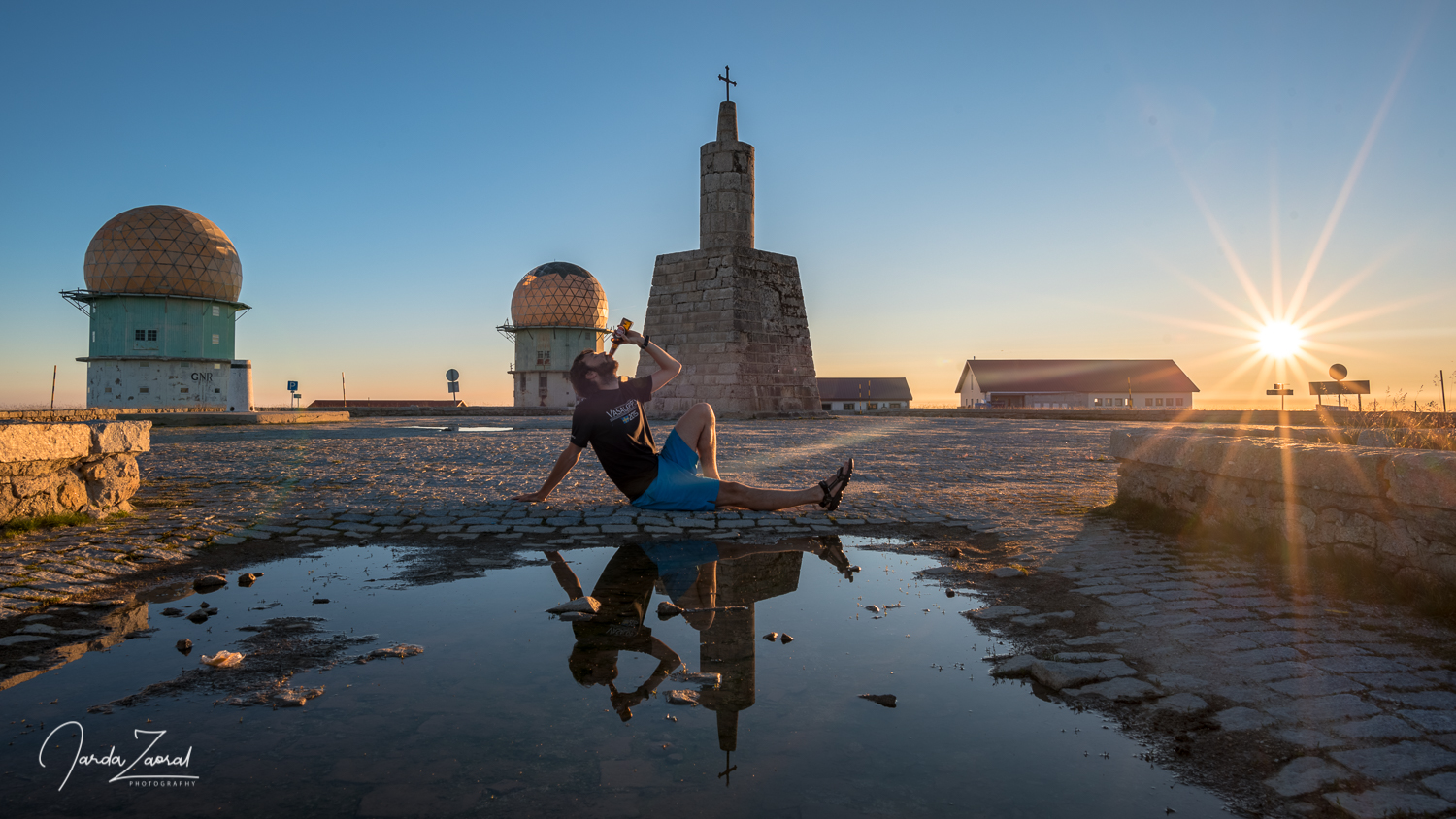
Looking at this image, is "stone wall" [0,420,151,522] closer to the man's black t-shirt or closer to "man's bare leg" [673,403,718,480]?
the man's black t-shirt

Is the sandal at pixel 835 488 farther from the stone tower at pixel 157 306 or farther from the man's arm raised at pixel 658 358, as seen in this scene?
the stone tower at pixel 157 306

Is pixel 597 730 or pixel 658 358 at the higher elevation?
pixel 658 358

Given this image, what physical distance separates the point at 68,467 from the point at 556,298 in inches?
1511

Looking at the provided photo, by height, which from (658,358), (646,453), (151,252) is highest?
(151,252)

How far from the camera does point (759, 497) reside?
572 centimetres

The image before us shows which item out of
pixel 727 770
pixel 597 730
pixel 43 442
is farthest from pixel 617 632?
pixel 43 442

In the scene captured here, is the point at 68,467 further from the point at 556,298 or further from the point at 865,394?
the point at 865,394

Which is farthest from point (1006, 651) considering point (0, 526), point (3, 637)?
point (0, 526)

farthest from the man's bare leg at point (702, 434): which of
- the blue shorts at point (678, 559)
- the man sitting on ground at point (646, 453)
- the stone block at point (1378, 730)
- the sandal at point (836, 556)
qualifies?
the stone block at point (1378, 730)

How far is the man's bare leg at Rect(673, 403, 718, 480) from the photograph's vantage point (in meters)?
5.83

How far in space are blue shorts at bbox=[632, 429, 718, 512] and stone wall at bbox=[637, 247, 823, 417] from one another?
12720 millimetres

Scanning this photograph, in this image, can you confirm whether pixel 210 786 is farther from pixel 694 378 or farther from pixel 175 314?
pixel 175 314

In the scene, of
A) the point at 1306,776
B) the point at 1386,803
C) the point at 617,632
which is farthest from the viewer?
the point at 617,632

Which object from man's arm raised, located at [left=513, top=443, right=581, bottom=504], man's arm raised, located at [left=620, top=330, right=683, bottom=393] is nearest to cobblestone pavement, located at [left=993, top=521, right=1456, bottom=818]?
man's arm raised, located at [left=620, top=330, right=683, bottom=393]
